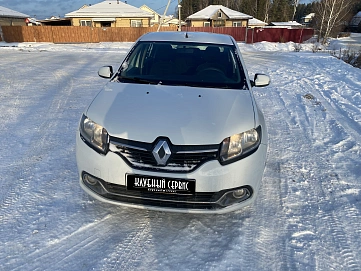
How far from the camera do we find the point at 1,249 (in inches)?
91.6

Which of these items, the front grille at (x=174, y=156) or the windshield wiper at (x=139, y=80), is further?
the windshield wiper at (x=139, y=80)

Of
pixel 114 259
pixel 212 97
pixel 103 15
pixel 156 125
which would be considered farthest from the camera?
pixel 103 15

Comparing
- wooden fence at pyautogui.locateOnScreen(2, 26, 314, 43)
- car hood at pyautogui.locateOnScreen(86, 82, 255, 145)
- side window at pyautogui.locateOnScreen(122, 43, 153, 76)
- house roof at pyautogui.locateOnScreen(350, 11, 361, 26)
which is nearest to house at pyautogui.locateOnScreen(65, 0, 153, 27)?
wooden fence at pyautogui.locateOnScreen(2, 26, 314, 43)

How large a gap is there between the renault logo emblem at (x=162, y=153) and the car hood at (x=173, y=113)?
0.08 meters

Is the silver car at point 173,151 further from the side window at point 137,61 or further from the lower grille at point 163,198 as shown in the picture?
the side window at point 137,61

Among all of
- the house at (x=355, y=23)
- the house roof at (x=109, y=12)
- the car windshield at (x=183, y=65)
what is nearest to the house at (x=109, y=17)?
the house roof at (x=109, y=12)

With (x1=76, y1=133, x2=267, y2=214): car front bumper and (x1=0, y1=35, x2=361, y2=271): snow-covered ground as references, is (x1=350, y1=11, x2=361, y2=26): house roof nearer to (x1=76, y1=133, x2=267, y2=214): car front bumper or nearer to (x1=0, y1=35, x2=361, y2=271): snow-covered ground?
(x1=0, y1=35, x2=361, y2=271): snow-covered ground

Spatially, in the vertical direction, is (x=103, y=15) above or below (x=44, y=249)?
above

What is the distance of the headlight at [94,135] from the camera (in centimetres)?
247

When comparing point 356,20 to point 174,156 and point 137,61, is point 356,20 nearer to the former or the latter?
point 137,61

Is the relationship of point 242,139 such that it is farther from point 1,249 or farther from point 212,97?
point 1,249

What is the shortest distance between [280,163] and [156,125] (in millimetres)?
2170

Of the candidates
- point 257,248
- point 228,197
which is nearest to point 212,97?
point 228,197

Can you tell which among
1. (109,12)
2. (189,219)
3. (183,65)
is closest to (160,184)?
(189,219)
